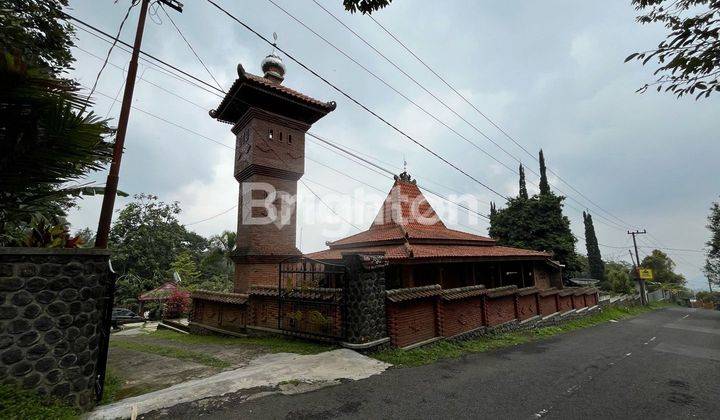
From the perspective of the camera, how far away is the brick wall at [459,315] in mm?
9646

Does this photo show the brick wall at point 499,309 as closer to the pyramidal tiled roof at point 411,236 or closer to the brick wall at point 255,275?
the pyramidal tiled roof at point 411,236

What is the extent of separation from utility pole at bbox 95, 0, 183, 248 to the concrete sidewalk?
8.61 ft

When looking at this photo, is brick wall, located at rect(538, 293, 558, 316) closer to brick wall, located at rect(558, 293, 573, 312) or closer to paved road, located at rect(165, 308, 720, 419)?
brick wall, located at rect(558, 293, 573, 312)

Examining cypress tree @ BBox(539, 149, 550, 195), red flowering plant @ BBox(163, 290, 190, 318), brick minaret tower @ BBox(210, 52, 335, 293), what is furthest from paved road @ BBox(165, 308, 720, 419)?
cypress tree @ BBox(539, 149, 550, 195)

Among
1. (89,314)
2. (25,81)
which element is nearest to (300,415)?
(89,314)

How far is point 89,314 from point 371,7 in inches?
238

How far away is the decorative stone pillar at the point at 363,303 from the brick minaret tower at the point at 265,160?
465cm

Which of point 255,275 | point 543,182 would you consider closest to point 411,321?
point 255,275

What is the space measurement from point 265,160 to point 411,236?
21.7ft

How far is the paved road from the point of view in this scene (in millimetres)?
4863

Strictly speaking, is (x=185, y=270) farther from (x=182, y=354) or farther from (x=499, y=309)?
(x=499, y=309)

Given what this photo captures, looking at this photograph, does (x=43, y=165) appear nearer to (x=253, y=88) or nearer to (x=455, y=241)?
(x=253, y=88)

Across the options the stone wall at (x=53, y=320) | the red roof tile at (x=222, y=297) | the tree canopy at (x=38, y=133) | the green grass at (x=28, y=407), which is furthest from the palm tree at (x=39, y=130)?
the red roof tile at (x=222, y=297)

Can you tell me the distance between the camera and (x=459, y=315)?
Answer: 10.3 m
